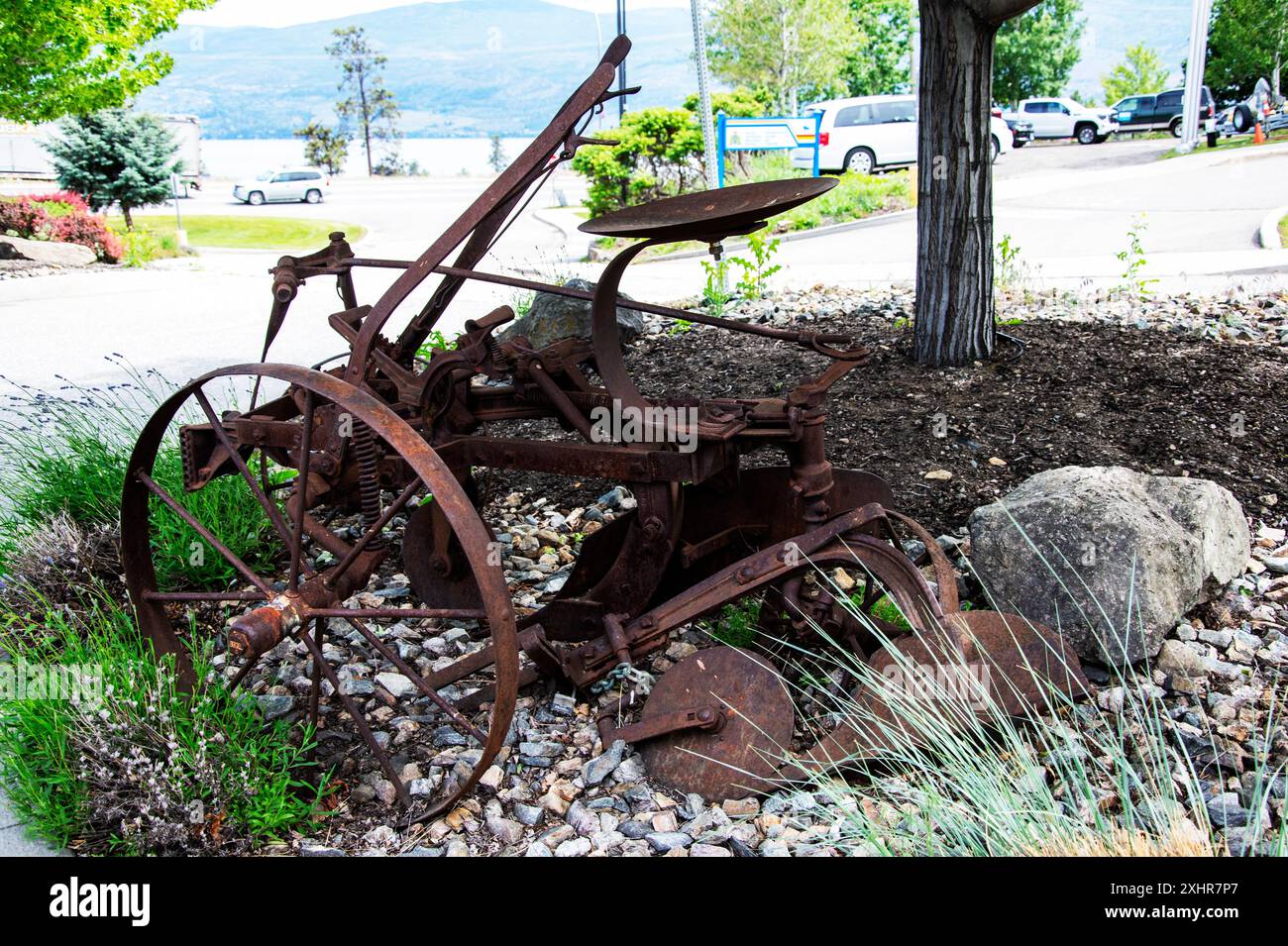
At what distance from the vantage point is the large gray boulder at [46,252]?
13750mm

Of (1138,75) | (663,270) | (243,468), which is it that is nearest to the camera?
(243,468)

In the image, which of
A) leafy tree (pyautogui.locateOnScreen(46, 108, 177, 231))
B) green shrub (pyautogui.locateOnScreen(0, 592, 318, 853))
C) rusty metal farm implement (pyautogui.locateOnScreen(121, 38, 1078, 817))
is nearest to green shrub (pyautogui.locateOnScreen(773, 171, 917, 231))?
rusty metal farm implement (pyautogui.locateOnScreen(121, 38, 1078, 817))

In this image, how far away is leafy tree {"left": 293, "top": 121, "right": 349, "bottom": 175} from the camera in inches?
1674

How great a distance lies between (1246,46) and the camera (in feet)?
98.6

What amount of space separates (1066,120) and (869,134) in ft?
50.4

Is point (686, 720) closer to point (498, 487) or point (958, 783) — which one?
point (958, 783)

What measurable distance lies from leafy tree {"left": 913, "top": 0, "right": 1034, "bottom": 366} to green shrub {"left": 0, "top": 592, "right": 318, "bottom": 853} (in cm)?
366

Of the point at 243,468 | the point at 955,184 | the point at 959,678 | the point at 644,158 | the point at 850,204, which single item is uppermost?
the point at 644,158

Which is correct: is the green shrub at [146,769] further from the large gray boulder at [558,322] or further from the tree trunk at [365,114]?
the tree trunk at [365,114]

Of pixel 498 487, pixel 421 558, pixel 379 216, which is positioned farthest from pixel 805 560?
pixel 379 216

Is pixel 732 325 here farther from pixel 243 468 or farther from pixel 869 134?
pixel 869 134

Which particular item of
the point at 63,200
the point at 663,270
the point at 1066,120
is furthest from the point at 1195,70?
the point at 63,200

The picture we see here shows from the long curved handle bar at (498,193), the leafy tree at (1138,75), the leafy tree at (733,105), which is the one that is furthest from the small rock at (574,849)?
the leafy tree at (1138,75)

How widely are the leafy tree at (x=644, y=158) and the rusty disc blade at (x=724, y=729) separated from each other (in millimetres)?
12736
